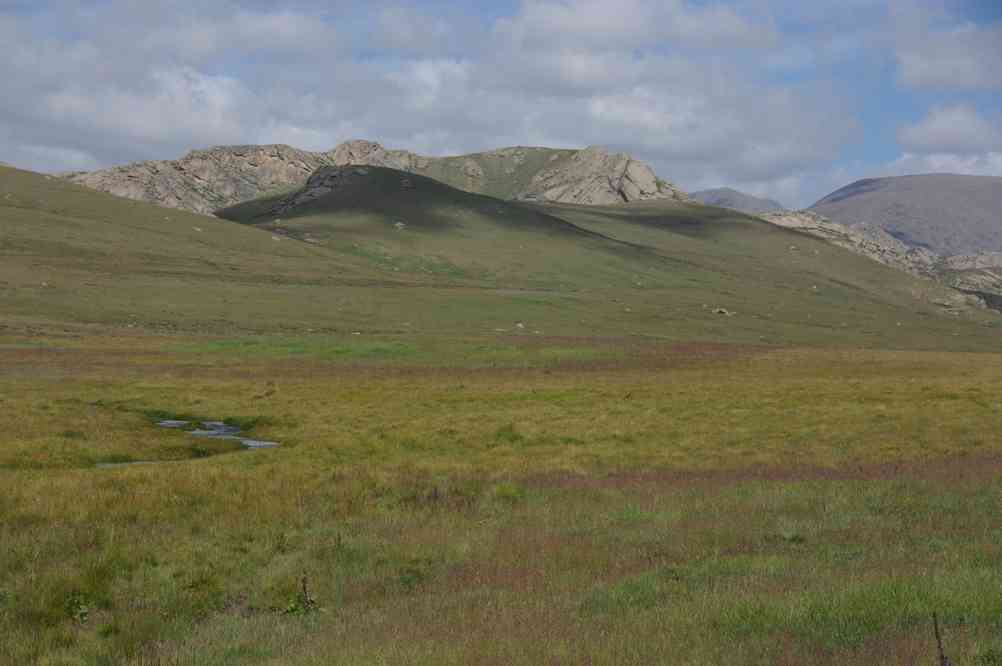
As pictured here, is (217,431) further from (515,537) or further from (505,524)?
(515,537)

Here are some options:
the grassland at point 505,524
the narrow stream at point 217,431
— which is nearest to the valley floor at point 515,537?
the grassland at point 505,524

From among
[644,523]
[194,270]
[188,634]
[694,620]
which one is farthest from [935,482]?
[194,270]

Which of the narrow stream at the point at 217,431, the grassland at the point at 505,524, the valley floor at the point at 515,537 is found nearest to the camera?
the valley floor at the point at 515,537

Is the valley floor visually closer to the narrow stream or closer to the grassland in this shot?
the grassland

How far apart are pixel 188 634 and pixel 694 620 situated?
21.4 ft

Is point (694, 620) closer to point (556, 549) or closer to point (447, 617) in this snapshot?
point (447, 617)

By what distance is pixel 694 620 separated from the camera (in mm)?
10266

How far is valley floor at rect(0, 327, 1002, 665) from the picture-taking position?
33.3ft

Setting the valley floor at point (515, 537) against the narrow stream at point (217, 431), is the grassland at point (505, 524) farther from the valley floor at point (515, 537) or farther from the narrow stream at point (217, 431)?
the narrow stream at point (217, 431)

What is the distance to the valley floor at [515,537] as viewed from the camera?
10.1 m

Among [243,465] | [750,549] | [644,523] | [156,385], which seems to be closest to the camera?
[750,549]

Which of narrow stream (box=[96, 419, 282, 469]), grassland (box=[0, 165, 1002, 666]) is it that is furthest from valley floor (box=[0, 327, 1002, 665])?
narrow stream (box=[96, 419, 282, 469])

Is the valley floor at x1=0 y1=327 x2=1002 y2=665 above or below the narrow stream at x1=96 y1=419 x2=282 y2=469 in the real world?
above

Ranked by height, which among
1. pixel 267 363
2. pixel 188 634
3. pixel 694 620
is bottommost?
pixel 267 363
